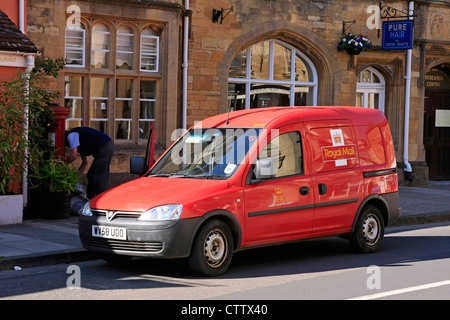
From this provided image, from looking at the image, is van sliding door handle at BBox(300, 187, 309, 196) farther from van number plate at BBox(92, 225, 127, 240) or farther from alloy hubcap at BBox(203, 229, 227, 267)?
van number plate at BBox(92, 225, 127, 240)

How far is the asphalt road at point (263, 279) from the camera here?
24.9 ft

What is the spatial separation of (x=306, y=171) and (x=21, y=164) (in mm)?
5221

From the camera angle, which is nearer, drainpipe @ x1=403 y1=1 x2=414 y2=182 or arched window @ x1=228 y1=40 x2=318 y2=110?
arched window @ x1=228 y1=40 x2=318 y2=110

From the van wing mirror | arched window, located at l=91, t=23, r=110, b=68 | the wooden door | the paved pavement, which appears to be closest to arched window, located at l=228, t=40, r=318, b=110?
arched window, located at l=91, t=23, r=110, b=68

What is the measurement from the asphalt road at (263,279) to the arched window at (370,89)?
422 inches

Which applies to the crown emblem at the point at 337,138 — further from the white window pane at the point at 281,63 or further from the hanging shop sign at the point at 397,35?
the hanging shop sign at the point at 397,35

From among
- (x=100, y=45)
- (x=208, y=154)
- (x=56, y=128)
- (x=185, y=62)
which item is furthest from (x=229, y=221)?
(x=185, y=62)

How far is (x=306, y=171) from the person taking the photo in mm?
9719

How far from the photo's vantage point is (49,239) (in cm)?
1077

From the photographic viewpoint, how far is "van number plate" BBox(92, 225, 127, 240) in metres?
8.48

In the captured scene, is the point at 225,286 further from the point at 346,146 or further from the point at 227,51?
the point at 227,51

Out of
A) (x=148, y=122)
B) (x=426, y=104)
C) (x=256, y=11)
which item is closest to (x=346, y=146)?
(x=148, y=122)

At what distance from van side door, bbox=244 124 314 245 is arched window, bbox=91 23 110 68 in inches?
277

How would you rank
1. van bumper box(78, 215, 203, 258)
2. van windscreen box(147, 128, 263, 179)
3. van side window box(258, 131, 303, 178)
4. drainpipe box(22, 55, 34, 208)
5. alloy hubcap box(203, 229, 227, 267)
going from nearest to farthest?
van bumper box(78, 215, 203, 258) < alloy hubcap box(203, 229, 227, 267) < van windscreen box(147, 128, 263, 179) < van side window box(258, 131, 303, 178) < drainpipe box(22, 55, 34, 208)
